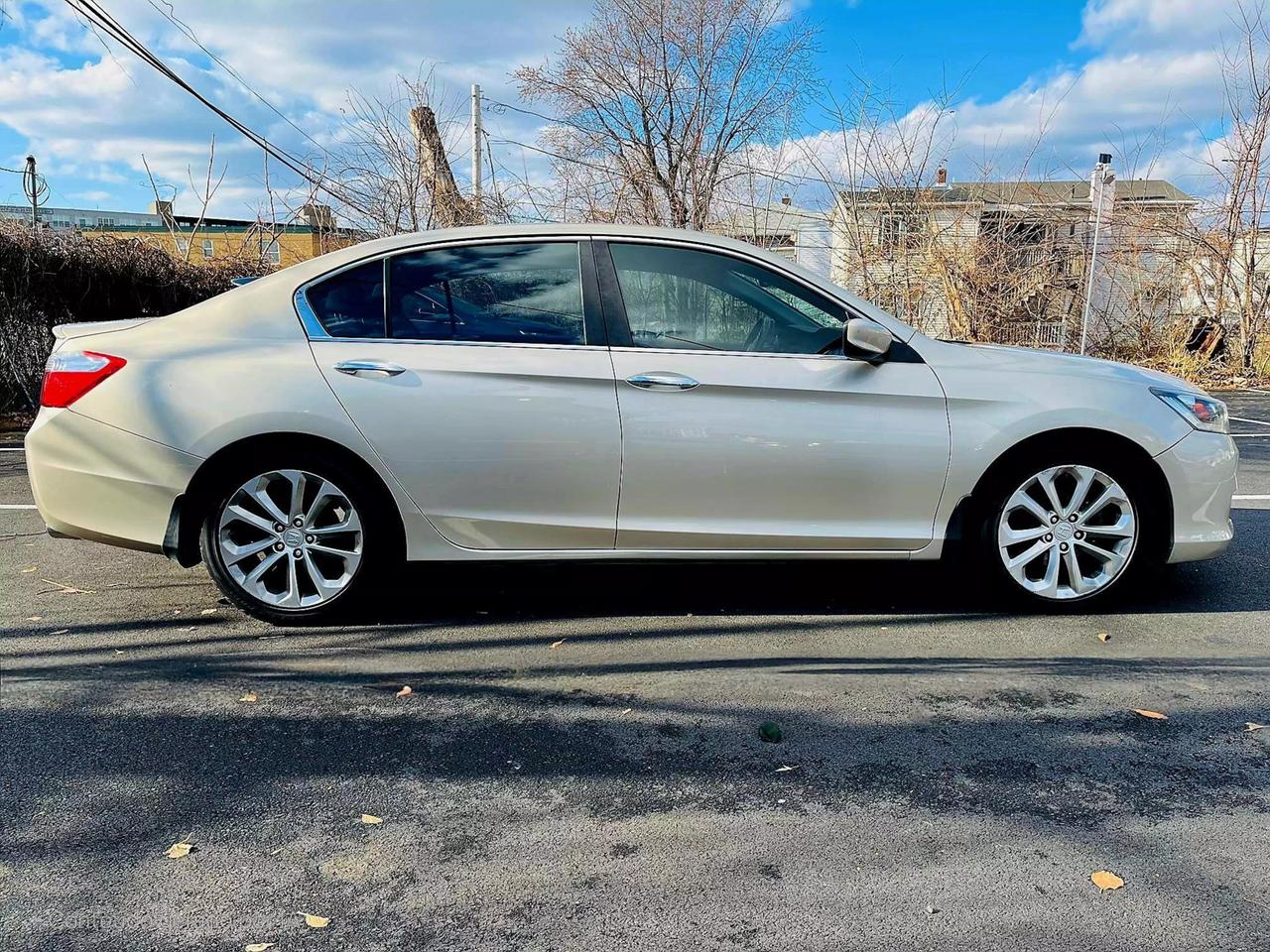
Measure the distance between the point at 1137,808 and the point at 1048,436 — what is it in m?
1.89

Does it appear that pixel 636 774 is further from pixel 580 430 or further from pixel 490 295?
pixel 490 295

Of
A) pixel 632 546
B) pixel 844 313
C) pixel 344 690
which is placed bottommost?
pixel 344 690

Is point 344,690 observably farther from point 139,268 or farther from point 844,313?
point 139,268

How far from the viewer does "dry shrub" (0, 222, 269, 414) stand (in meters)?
9.28

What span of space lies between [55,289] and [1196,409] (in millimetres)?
10024

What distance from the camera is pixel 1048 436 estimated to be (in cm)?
404

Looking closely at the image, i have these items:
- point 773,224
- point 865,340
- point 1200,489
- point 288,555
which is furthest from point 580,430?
point 773,224

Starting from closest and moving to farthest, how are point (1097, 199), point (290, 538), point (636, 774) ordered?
point (636, 774)
point (290, 538)
point (1097, 199)

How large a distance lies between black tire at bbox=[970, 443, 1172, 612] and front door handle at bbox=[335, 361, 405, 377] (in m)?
2.49

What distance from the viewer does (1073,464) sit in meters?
4.07

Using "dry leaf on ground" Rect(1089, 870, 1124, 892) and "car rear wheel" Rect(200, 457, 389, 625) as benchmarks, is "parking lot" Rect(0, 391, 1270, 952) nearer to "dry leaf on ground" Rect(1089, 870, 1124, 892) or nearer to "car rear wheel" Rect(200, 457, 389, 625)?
"dry leaf on ground" Rect(1089, 870, 1124, 892)

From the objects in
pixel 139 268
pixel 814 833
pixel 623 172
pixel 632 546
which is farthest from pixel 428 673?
pixel 623 172

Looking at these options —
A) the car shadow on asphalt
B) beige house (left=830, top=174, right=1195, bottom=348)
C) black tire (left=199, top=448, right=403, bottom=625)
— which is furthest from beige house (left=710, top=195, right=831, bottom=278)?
black tire (left=199, top=448, right=403, bottom=625)

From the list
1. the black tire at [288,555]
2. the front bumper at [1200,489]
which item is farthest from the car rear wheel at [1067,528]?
the black tire at [288,555]
